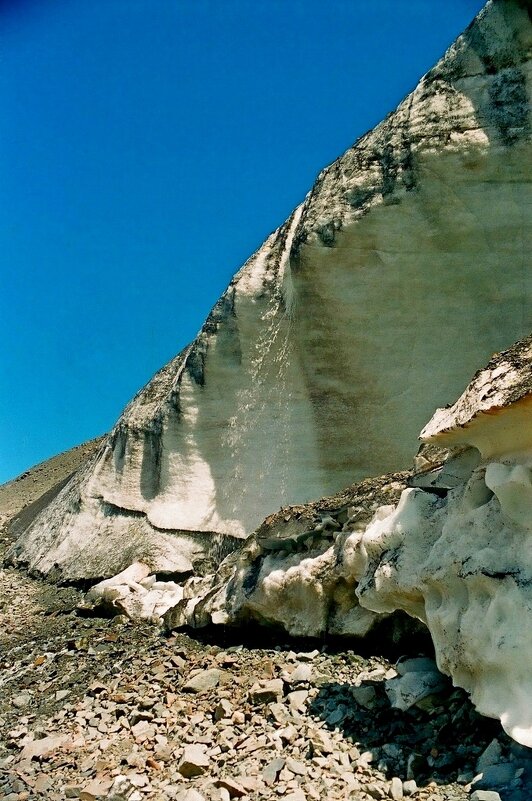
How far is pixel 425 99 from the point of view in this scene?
8461mm

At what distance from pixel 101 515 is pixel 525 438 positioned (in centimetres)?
817

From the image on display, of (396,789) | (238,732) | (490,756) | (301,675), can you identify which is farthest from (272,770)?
(490,756)

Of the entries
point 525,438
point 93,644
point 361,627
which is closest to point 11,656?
point 93,644

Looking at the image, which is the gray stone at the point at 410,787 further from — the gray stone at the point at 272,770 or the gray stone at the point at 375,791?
the gray stone at the point at 272,770

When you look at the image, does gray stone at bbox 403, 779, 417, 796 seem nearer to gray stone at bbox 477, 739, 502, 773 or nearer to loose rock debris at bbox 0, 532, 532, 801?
loose rock debris at bbox 0, 532, 532, 801

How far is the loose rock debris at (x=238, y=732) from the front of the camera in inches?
161

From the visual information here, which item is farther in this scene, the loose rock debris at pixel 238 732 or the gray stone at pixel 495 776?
the loose rock debris at pixel 238 732

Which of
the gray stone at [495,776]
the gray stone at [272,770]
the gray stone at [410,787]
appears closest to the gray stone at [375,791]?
the gray stone at [410,787]

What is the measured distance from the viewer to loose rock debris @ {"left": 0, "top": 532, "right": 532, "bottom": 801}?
409 centimetres

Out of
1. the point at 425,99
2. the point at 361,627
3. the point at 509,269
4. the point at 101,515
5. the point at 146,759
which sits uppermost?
the point at 425,99

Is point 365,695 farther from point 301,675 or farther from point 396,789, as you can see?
point 396,789

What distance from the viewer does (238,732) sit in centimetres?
502

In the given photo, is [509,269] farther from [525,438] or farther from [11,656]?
[11,656]

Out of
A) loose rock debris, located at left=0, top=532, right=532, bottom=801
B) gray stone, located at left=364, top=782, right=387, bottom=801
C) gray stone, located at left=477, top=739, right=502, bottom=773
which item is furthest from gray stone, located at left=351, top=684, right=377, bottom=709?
gray stone, located at left=477, top=739, right=502, bottom=773
